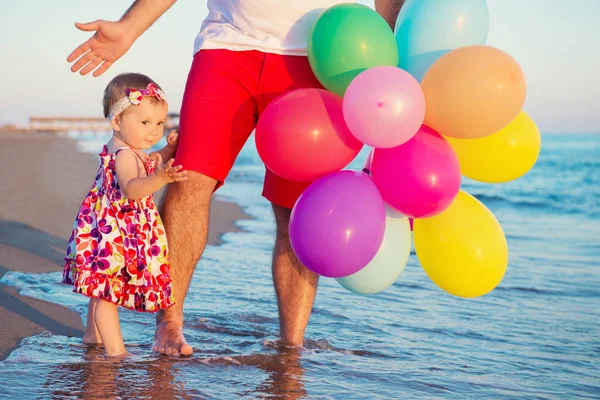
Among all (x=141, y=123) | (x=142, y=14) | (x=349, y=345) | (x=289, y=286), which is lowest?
(x=349, y=345)

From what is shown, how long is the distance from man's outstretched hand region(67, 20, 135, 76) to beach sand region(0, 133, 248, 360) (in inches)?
45.9

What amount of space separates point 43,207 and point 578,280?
15.3 feet

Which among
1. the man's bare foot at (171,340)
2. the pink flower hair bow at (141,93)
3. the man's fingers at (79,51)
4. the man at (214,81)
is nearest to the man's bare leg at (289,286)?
the man at (214,81)

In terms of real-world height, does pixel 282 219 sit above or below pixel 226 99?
below

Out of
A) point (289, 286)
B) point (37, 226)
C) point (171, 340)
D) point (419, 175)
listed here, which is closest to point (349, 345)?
point (289, 286)

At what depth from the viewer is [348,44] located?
2680mm

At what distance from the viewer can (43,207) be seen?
6.64 meters

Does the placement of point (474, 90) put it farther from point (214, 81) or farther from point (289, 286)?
point (289, 286)

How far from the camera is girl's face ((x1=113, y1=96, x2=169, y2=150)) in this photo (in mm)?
2996

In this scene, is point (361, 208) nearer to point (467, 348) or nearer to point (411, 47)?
point (411, 47)

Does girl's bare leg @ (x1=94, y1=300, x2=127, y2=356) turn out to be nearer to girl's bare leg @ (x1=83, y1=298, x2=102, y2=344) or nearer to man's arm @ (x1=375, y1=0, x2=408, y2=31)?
girl's bare leg @ (x1=83, y1=298, x2=102, y2=344)

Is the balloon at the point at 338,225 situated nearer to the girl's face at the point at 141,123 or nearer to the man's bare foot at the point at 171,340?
the man's bare foot at the point at 171,340

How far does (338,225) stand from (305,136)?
0.35 metres

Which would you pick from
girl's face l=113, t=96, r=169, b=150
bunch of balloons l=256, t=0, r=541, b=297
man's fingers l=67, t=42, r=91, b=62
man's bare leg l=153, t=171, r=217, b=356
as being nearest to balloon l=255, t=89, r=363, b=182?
bunch of balloons l=256, t=0, r=541, b=297
